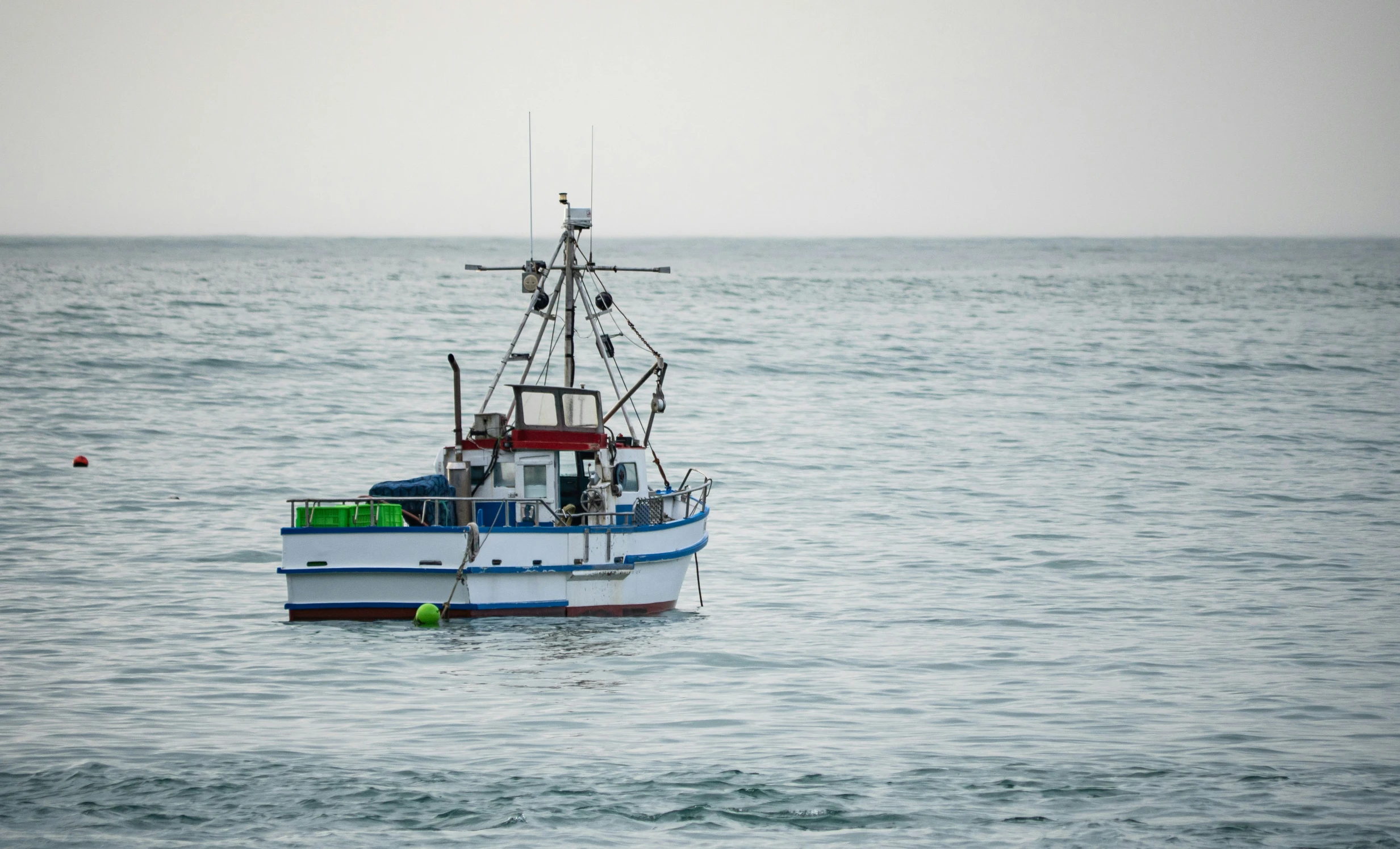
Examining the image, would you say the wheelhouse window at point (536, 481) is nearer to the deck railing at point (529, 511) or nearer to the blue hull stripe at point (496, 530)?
the deck railing at point (529, 511)

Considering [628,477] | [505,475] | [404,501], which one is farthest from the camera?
[628,477]

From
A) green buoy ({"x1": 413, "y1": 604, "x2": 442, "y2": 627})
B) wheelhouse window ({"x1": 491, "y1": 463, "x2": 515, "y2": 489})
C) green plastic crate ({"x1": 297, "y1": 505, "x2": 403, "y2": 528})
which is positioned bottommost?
green buoy ({"x1": 413, "y1": 604, "x2": 442, "y2": 627})

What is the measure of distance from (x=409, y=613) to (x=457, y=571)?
1.14 meters

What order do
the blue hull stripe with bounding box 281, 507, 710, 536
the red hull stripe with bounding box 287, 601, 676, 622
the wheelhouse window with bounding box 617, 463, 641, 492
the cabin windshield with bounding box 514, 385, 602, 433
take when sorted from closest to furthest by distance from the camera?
the blue hull stripe with bounding box 281, 507, 710, 536 < the red hull stripe with bounding box 287, 601, 676, 622 < the cabin windshield with bounding box 514, 385, 602, 433 < the wheelhouse window with bounding box 617, 463, 641, 492

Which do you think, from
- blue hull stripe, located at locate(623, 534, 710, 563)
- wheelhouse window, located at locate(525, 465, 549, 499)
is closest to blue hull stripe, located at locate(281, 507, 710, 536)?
blue hull stripe, located at locate(623, 534, 710, 563)

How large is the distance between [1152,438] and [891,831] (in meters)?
43.8

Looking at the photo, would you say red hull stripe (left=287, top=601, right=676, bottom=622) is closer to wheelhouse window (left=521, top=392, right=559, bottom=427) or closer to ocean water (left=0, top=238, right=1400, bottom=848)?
ocean water (left=0, top=238, right=1400, bottom=848)

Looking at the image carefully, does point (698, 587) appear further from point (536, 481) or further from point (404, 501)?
point (404, 501)

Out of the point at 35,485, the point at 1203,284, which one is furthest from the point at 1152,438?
the point at 1203,284

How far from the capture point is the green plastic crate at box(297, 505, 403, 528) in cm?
2484

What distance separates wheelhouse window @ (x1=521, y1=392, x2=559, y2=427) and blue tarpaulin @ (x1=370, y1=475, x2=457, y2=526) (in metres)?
2.15

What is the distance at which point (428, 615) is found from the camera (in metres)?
25.0

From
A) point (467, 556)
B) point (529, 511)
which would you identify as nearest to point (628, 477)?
point (529, 511)

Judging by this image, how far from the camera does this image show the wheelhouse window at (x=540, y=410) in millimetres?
27766
